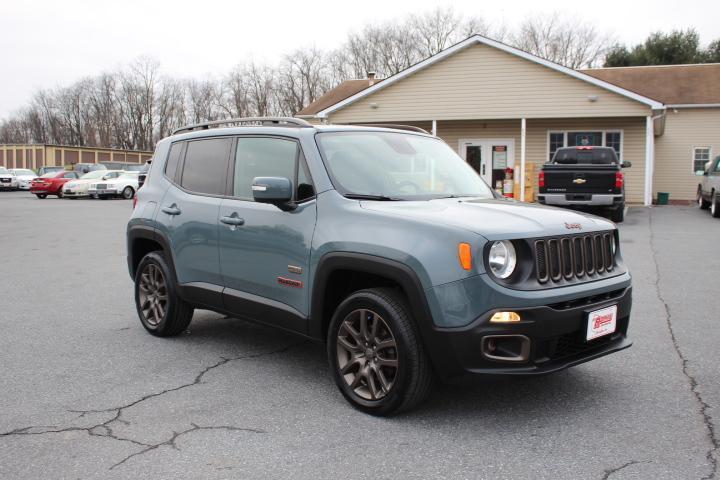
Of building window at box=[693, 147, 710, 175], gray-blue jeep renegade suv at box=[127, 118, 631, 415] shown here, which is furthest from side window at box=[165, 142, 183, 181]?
→ building window at box=[693, 147, 710, 175]

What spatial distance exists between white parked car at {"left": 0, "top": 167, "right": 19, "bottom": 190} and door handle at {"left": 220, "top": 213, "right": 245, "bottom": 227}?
4309 centimetres

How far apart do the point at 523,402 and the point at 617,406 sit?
571 mm

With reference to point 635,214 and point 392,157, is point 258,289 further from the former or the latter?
point 635,214

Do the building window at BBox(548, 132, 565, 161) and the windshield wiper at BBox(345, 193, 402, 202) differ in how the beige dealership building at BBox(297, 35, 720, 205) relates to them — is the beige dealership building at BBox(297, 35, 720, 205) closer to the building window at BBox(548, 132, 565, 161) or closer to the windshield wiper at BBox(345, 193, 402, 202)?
the building window at BBox(548, 132, 565, 161)

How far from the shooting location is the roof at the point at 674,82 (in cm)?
2689

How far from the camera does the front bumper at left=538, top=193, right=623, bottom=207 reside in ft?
50.8

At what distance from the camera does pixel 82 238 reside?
1452 cm

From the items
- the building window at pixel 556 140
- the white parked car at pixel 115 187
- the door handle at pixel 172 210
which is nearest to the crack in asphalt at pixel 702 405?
the door handle at pixel 172 210

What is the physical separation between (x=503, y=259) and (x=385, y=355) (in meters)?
0.92

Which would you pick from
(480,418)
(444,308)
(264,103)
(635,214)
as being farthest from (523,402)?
(264,103)

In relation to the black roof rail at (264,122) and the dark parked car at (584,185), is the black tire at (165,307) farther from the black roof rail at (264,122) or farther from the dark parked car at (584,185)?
the dark parked car at (584,185)

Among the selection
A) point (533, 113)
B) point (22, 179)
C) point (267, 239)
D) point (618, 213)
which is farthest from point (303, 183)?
point (22, 179)

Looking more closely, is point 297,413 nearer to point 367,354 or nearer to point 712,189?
point 367,354

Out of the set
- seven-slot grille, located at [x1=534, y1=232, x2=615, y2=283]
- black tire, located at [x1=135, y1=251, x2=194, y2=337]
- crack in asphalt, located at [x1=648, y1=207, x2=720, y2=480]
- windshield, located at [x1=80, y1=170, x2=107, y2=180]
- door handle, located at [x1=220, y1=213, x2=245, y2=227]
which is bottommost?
crack in asphalt, located at [x1=648, y1=207, x2=720, y2=480]
